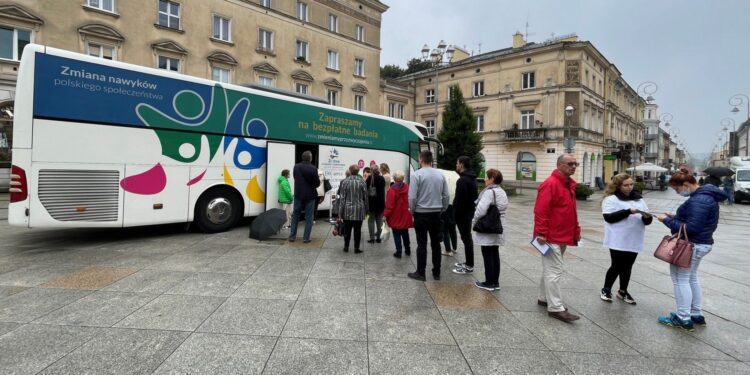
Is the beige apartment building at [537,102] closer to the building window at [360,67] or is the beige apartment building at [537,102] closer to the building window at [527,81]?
the building window at [527,81]

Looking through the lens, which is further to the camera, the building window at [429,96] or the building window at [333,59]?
the building window at [429,96]

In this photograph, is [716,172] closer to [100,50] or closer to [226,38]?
[100,50]

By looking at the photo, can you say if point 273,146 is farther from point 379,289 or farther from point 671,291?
point 671,291

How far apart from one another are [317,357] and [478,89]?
40.4m

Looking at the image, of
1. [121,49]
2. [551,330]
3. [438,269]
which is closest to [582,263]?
[438,269]

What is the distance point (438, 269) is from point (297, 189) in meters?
3.58

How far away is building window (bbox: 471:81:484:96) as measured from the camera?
3928 centimetres

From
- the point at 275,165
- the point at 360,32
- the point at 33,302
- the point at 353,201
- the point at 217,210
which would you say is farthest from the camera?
the point at 360,32

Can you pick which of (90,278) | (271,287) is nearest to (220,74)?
(90,278)

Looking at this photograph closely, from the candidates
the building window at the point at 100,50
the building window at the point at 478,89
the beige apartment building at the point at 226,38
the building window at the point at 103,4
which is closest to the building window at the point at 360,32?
the beige apartment building at the point at 226,38

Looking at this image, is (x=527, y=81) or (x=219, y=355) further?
(x=527, y=81)

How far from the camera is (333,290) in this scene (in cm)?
485

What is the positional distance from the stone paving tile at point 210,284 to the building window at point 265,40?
2312cm

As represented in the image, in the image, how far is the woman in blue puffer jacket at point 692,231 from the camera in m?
3.79
